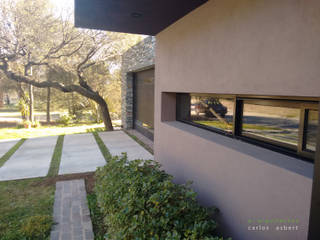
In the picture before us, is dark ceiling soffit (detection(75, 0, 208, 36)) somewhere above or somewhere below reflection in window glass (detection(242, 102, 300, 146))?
above

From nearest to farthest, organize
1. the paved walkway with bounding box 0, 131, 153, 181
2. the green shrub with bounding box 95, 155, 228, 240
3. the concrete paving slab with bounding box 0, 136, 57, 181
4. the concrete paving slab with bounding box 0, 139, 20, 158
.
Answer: the green shrub with bounding box 95, 155, 228, 240 → the concrete paving slab with bounding box 0, 136, 57, 181 → the paved walkway with bounding box 0, 131, 153, 181 → the concrete paving slab with bounding box 0, 139, 20, 158

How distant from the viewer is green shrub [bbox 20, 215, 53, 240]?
3.06 metres

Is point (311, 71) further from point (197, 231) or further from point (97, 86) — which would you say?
point (97, 86)

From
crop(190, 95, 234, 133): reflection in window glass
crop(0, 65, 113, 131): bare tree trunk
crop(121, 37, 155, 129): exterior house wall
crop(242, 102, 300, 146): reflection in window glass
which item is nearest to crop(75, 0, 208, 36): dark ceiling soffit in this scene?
crop(190, 95, 234, 133): reflection in window glass

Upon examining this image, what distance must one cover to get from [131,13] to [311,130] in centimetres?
269

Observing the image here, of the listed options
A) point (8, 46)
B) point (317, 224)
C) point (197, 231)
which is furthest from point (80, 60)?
point (317, 224)

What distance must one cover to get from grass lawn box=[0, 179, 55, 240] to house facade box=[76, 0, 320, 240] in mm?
2045

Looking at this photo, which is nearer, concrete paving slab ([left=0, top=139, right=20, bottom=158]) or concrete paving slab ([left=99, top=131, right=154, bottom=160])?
concrete paving slab ([left=99, top=131, right=154, bottom=160])

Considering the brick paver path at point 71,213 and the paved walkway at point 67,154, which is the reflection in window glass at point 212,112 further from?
the paved walkway at point 67,154

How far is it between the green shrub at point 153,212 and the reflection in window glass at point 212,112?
112cm

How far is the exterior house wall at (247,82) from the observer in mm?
1816

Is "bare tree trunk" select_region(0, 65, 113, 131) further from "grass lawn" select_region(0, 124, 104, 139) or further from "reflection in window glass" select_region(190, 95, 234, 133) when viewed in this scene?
"reflection in window glass" select_region(190, 95, 234, 133)

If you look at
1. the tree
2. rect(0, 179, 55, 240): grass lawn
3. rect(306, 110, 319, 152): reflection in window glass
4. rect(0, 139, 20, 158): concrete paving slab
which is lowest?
rect(0, 179, 55, 240): grass lawn

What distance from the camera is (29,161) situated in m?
6.19
